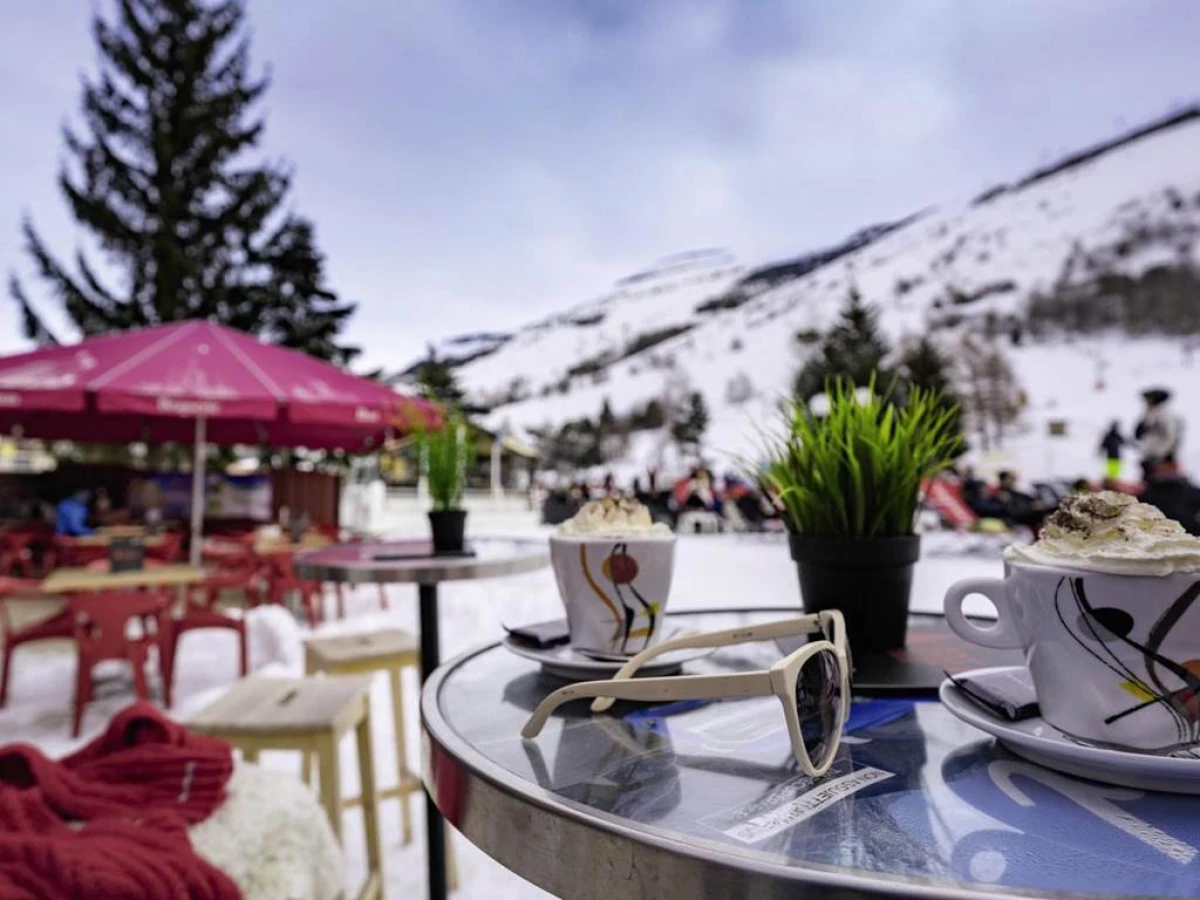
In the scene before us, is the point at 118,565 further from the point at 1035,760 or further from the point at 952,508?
the point at 952,508

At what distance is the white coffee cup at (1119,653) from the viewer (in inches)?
20.7

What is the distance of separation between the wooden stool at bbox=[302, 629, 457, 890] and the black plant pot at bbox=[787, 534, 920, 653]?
1.77 meters

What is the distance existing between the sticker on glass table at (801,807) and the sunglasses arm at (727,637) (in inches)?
6.0

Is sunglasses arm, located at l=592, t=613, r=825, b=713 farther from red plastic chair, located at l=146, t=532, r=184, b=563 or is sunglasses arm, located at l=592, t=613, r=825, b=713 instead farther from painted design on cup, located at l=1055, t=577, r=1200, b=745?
red plastic chair, located at l=146, t=532, r=184, b=563

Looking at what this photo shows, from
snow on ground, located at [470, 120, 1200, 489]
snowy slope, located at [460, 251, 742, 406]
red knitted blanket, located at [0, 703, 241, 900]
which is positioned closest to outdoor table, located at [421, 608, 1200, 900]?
red knitted blanket, located at [0, 703, 241, 900]

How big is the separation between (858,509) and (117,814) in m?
1.20

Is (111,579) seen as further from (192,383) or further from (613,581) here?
(613,581)

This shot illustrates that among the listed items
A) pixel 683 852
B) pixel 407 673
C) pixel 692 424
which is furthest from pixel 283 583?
pixel 692 424

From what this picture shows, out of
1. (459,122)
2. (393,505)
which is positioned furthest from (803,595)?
(459,122)

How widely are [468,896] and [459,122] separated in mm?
24188

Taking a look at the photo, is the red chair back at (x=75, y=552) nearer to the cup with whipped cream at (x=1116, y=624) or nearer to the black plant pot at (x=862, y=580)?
the black plant pot at (x=862, y=580)

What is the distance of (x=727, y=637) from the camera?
709 millimetres

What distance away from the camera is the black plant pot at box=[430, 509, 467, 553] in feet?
6.24

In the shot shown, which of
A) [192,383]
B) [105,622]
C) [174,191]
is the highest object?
[174,191]
